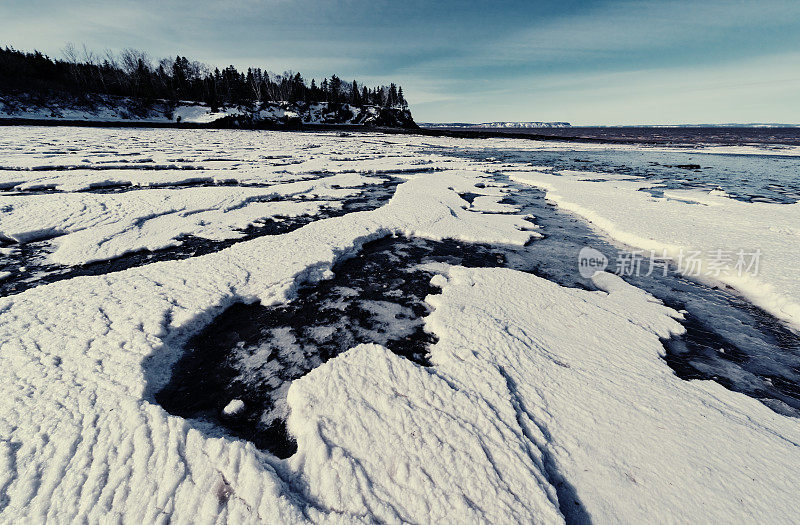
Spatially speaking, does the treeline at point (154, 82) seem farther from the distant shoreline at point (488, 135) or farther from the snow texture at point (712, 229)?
the snow texture at point (712, 229)

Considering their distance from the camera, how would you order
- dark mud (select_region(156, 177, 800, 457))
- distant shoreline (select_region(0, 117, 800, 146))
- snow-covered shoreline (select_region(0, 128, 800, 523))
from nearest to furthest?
snow-covered shoreline (select_region(0, 128, 800, 523)) → dark mud (select_region(156, 177, 800, 457)) → distant shoreline (select_region(0, 117, 800, 146))

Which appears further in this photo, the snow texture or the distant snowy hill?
the distant snowy hill

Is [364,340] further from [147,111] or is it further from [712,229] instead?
[147,111]

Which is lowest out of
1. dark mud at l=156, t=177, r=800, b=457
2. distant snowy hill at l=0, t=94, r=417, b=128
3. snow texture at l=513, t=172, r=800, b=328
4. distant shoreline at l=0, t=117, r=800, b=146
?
dark mud at l=156, t=177, r=800, b=457

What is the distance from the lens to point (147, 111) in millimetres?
43188

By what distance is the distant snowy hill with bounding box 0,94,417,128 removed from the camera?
35.0 metres

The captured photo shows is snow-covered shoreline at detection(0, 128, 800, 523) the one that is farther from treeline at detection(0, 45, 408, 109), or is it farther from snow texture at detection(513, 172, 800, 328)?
treeline at detection(0, 45, 408, 109)

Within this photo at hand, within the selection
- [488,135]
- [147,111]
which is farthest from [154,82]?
[488,135]

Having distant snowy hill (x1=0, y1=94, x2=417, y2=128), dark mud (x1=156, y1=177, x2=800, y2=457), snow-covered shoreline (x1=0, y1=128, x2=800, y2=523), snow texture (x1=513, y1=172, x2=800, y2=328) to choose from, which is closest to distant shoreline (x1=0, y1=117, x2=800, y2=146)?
distant snowy hill (x1=0, y1=94, x2=417, y2=128)

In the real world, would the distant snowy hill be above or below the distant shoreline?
above

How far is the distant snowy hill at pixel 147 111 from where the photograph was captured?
115ft

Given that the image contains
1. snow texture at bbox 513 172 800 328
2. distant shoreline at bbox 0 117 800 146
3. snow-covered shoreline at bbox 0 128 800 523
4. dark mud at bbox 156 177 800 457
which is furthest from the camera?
distant shoreline at bbox 0 117 800 146

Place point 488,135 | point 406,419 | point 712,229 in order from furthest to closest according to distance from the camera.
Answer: point 488,135 → point 712,229 → point 406,419

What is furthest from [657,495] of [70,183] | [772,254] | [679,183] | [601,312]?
[679,183]
